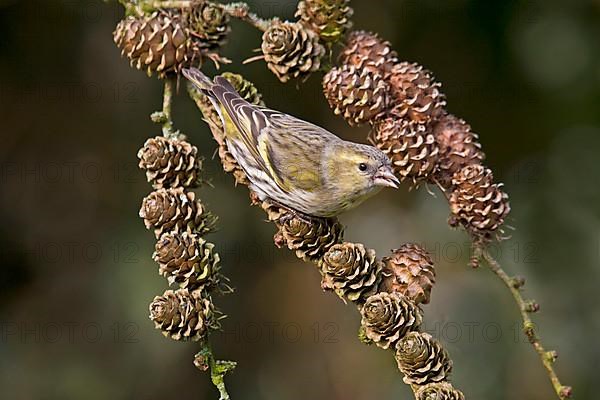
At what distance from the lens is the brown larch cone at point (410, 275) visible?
1529mm

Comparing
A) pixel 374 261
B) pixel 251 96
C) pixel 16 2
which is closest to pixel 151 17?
pixel 251 96

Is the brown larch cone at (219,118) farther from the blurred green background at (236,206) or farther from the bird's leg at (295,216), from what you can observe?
the blurred green background at (236,206)

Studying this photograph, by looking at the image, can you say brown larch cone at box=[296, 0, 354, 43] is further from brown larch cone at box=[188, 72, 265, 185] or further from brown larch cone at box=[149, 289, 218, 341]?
brown larch cone at box=[149, 289, 218, 341]

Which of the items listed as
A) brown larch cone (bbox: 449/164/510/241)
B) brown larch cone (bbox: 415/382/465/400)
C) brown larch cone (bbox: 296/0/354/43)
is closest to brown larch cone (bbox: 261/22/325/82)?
brown larch cone (bbox: 296/0/354/43)

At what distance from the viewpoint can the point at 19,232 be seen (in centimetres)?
262

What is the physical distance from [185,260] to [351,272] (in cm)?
28

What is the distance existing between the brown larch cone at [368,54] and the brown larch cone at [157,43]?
1.05 feet

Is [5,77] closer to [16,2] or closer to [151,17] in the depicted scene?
[16,2]

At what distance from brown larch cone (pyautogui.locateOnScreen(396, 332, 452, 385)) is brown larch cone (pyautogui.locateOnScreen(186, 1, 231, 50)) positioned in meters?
0.72

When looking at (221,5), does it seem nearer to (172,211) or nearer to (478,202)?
(172,211)

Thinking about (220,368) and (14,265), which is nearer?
(220,368)

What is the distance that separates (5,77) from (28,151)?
0.77 feet

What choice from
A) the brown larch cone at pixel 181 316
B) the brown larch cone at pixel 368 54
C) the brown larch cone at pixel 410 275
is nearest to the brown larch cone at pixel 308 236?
the brown larch cone at pixel 410 275

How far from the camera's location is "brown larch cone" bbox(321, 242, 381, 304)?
4.86 feet
